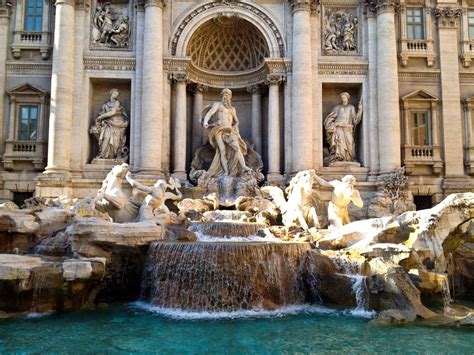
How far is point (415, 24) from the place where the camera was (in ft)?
66.4

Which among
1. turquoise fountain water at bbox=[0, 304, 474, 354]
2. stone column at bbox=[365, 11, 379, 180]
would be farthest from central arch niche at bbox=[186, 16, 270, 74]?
turquoise fountain water at bbox=[0, 304, 474, 354]

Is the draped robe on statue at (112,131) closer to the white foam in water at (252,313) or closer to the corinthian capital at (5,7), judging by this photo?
the corinthian capital at (5,7)

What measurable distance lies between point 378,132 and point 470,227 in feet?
23.6

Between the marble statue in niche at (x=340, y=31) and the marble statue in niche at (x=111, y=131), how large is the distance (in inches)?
354

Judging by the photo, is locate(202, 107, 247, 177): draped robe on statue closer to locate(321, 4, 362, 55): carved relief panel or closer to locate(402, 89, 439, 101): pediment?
locate(321, 4, 362, 55): carved relief panel

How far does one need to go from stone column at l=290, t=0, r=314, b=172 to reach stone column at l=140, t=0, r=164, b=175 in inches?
210

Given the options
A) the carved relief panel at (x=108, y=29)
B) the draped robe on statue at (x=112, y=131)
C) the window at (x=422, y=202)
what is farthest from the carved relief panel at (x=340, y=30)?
the draped robe on statue at (x=112, y=131)

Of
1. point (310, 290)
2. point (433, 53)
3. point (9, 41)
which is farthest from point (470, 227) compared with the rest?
point (9, 41)

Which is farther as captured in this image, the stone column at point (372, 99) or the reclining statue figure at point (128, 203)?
the stone column at point (372, 99)

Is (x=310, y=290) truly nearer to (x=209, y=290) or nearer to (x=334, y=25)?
(x=209, y=290)

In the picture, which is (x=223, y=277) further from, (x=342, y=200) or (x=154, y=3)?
(x=154, y=3)

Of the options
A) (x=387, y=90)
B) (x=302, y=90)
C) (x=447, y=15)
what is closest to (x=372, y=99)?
(x=387, y=90)

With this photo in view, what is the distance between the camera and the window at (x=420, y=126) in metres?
19.7

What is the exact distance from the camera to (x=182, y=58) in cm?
1869
